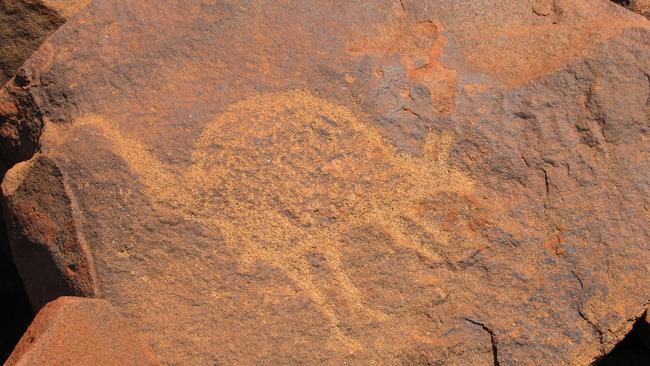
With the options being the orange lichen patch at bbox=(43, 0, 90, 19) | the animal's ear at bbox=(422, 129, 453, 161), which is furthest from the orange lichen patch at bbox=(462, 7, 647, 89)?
the orange lichen patch at bbox=(43, 0, 90, 19)

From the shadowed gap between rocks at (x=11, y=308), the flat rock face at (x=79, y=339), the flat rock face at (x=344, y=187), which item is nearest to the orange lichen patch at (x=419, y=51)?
the flat rock face at (x=344, y=187)

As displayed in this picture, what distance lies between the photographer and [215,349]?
1675 millimetres

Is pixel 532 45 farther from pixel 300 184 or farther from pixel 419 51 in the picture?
pixel 300 184

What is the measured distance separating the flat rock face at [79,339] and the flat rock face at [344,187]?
37 millimetres

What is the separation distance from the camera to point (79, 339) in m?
1.56

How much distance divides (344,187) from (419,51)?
1.12ft

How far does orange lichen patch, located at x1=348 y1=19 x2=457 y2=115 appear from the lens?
1.75 metres

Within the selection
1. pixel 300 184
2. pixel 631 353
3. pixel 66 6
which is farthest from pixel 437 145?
pixel 66 6

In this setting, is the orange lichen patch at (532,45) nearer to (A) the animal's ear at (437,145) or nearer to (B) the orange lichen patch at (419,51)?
(B) the orange lichen patch at (419,51)

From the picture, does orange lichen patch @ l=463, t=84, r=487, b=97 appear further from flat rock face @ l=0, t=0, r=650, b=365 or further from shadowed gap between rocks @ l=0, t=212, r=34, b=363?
shadowed gap between rocks @ l=0, t=212, r=34, b=363

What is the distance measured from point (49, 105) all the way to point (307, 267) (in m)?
0.65

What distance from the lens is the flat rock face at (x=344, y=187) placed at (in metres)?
1.68

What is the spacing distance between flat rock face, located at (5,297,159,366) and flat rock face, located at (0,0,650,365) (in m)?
0.04

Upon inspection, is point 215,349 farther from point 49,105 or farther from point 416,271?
point 49,105
